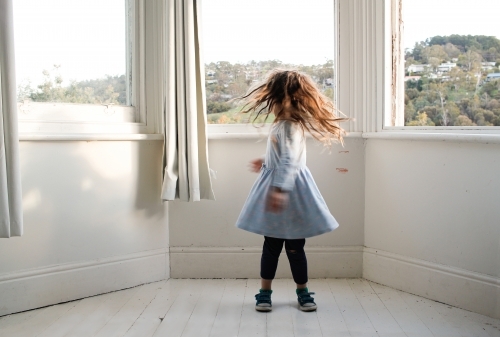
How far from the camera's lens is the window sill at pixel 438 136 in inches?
87.6

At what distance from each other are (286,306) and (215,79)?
50.0 inches

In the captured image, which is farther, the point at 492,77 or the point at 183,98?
the point at 183,98

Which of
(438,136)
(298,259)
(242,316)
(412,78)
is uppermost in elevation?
(412,78)

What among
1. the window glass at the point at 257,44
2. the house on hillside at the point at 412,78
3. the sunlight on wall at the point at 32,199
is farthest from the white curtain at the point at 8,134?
the house on hillside at the point at 412,78

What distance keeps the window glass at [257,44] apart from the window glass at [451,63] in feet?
1.48

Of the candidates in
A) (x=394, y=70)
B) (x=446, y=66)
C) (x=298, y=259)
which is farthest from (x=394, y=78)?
(x=298, y=259)

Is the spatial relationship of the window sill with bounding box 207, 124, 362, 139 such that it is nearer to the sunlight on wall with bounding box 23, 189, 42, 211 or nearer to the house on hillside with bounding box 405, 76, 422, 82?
the house on hillside with bounding box 405, 76, 422, 82

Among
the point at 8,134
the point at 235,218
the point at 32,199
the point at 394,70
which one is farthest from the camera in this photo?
the point at 235,218

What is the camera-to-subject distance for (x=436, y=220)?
247 cm

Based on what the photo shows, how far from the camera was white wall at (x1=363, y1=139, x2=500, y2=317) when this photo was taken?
7.43ft

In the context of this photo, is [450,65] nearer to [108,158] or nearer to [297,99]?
[297,99]

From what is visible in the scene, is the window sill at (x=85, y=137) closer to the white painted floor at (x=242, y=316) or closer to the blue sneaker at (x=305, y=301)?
the white painted floor at (x=242, y=316)

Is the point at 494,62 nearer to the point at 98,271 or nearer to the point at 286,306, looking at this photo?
the point at 286,306

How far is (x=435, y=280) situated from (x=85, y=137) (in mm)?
1788
